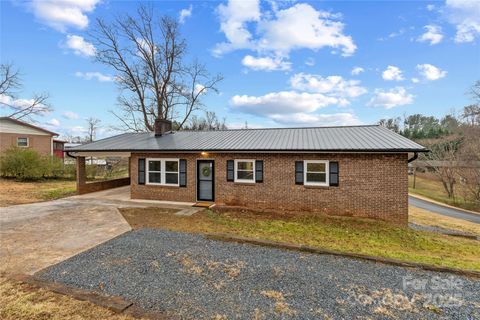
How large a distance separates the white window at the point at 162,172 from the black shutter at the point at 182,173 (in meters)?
0.25

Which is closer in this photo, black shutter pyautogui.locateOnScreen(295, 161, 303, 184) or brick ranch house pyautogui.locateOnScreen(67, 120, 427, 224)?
brick ranch house pyautogui.locateOnScreen(67, 120, 427, 224)

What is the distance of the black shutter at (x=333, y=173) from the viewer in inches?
365

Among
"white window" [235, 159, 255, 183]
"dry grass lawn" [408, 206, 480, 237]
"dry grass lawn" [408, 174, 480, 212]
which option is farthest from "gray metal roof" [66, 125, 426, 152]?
"dry grass lawn" [408, 174, 480, 212]

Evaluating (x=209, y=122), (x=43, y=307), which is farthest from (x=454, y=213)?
(x=209, y=122)

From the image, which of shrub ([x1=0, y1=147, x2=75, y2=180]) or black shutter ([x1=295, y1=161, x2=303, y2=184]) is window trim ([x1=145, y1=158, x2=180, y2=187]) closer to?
black shutter ([x1=295, y1=161, x2=303, y2=184])

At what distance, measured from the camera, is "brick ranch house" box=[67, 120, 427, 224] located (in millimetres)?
8789

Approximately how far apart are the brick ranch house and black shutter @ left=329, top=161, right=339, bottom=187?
3cm

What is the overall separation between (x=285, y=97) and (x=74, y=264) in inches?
941

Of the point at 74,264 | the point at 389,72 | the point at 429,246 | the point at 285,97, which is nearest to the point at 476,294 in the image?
the point at 429,246

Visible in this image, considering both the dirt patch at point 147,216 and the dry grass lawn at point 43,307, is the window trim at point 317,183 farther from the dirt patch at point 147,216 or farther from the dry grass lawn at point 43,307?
the dry grass lawn at point 43,307

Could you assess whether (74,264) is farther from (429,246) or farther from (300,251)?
(429,246)

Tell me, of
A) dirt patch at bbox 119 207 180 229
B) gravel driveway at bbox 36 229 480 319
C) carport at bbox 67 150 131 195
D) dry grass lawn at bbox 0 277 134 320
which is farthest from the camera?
carport at bbox 67 150 131 195

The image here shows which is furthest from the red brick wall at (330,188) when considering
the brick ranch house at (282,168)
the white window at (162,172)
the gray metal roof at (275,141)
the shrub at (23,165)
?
the shrub at (23,165)

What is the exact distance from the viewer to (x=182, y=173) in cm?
1137
